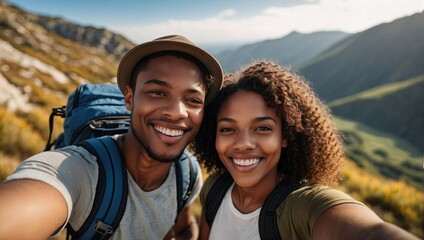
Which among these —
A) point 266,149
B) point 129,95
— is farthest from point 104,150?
point 266,149

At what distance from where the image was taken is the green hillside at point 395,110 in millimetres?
102062

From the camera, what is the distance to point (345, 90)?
16238 centimetres

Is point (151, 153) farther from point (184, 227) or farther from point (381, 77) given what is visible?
point (381, 77)

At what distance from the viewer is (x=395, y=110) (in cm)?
11094

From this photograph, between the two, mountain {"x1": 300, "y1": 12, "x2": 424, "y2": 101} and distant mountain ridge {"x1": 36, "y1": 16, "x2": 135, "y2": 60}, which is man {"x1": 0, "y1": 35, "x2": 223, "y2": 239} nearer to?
distant mountain ridge {"x1": 36, "y1": 16, "x2": 135, "y2": 60}

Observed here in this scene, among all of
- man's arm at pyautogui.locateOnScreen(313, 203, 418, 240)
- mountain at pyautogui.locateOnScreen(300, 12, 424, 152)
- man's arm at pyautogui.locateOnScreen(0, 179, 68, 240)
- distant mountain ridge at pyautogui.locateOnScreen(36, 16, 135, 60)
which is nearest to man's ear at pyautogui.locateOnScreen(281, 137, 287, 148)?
man's arm at pyautogui.locateOnScreen(313, 203, 418, 240)

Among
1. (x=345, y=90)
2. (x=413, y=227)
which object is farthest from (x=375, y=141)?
(x=413, y=227)

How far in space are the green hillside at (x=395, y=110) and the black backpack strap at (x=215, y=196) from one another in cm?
11274

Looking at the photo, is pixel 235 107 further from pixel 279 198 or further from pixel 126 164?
pixel 126 164

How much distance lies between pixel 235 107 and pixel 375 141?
103383mm

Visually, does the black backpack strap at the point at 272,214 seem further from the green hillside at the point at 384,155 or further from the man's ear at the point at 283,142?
the green hillside at the point at 384,155

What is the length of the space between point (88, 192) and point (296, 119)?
71.2 inches

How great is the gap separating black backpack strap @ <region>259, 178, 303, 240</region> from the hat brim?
112 centimetres

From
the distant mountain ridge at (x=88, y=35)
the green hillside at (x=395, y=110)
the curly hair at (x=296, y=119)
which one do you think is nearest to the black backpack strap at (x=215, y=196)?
the curly hair at (x=296, y=119)
